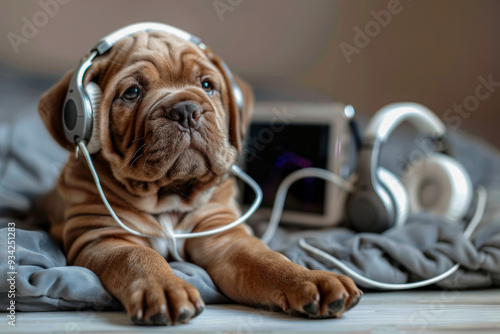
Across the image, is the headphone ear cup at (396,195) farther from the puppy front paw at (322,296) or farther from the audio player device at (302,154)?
the puppy front paw at (322,296)

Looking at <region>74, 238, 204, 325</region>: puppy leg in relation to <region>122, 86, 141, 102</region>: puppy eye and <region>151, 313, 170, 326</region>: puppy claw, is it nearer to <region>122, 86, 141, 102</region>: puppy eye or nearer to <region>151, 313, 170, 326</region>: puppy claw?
<region>151, 313, 170, 326</region>: puppy claw

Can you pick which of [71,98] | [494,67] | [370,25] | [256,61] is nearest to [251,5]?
Result: [256,61]

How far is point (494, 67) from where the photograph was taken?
12.0 ft

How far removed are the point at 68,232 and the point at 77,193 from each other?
133 mm

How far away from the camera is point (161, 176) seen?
141 cm

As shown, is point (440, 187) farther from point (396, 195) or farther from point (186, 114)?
point (186, 114)

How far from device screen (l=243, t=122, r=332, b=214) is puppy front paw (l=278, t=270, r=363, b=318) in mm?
1236

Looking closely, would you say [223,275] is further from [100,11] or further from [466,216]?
[100,11]

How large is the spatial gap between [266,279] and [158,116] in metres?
0.57

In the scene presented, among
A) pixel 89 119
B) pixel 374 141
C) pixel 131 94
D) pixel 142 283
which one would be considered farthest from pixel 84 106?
pixel 374 141

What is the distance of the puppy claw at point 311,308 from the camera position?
1.09 meters

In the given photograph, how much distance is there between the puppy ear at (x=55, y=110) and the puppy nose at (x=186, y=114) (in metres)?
0.43

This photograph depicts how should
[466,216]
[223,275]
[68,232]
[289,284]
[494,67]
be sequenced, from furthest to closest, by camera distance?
[494,67] → [466,216] → [68,232] → [223,275] → [289,284]

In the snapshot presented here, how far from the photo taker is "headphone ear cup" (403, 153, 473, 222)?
2193 millimetres
